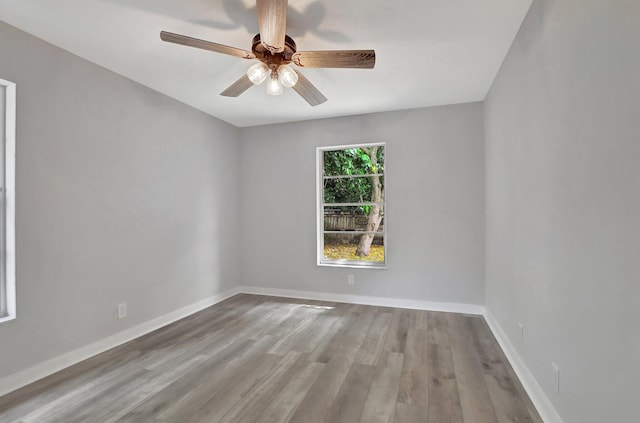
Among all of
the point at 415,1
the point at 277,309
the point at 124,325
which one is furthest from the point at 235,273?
the point at 415,1

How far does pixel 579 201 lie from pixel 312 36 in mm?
1977

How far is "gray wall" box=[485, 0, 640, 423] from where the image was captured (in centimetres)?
105

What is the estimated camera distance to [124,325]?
290 centimetres

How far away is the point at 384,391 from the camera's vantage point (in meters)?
2.07

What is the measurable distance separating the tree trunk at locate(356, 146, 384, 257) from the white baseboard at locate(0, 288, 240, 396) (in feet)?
7.60

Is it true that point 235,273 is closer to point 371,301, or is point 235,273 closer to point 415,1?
point 371,301

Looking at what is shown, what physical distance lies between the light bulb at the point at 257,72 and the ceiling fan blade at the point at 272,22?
0.66 feet

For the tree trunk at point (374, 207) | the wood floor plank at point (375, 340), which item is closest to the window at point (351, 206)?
the tree trunk at point (374, 207)

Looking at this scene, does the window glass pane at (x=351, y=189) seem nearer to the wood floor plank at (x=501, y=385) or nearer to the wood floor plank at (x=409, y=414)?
the wood floor plank at (x=501, y=385)

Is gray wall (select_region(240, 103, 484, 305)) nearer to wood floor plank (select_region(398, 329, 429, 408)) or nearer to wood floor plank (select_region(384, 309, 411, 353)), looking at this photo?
wood floor plank (select_region(384, 309, 411, 353))

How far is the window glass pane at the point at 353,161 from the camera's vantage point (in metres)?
4.15

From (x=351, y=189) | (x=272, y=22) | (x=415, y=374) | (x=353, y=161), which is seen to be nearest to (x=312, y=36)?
(x=272, y=22)

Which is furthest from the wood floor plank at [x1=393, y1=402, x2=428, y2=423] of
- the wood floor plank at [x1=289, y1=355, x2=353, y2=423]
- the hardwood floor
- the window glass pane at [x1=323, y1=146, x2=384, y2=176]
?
Answer: the window glass pane at [x1=323, y1=146, x2=384, y2=176]

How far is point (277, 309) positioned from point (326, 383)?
5.80 feet
